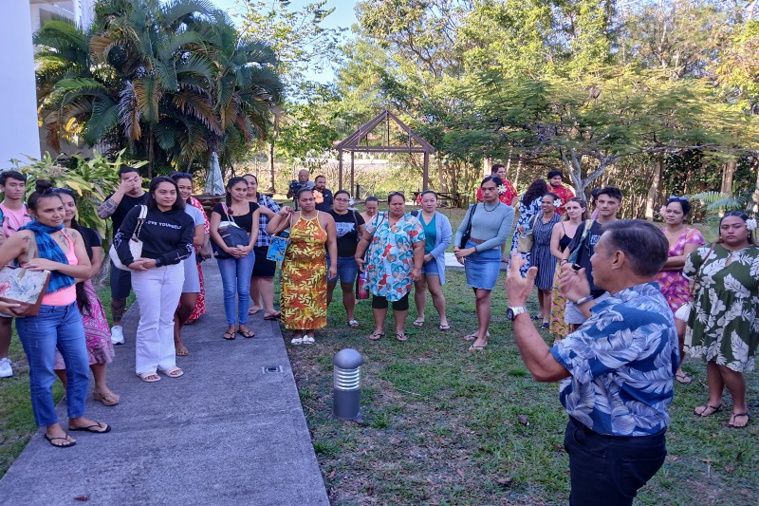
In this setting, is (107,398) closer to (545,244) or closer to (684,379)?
(545,244)

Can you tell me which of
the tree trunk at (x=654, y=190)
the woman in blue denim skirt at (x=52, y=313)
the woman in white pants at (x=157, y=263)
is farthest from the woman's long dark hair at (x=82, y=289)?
the tree trunk at (x=654, y=190)

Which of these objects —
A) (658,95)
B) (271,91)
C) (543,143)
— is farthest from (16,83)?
(658,95)

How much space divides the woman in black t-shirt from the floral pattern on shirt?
1.31 meters

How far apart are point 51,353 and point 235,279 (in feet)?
8.43

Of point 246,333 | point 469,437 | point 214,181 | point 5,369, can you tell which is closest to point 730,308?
point 469,437

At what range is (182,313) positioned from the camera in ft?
18.6

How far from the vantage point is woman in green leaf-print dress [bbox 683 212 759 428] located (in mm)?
4391

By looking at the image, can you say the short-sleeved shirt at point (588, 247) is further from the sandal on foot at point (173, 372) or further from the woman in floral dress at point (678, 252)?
the sandal on foot at point (173, 372)

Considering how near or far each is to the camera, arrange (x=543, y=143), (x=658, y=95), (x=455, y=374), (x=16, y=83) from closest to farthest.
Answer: (x=455, y=374)
(x=16, y=83)
(x=658, y=95)
(x=543, y=143)

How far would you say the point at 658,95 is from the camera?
57.0 ft

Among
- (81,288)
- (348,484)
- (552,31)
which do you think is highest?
(552,31)

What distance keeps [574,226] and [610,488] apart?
4087mm

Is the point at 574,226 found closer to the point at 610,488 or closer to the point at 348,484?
→ the point at 348,484

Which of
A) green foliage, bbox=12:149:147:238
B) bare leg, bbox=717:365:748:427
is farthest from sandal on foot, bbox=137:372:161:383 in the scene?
bare leg, bbox=717:365:748:427
